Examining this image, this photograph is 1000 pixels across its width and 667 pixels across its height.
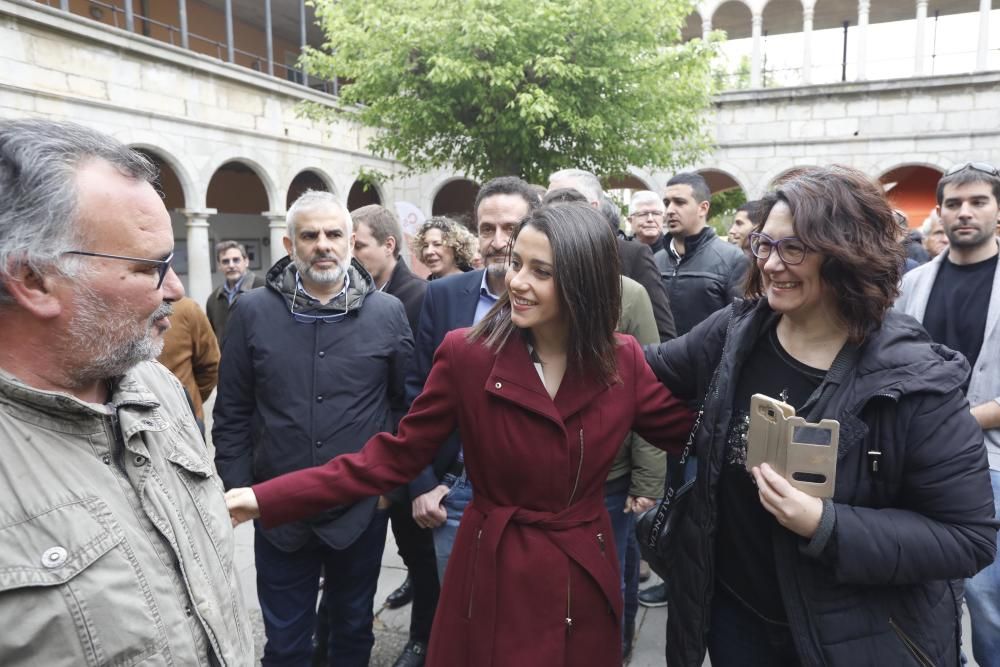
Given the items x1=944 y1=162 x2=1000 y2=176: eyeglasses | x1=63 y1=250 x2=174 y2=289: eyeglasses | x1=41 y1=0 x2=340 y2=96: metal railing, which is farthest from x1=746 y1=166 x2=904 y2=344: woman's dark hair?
x1=41 y1=0 x2=340 y2=96: metal railing

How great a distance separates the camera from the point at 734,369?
1841 mm

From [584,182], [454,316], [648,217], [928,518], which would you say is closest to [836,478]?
[928,518]

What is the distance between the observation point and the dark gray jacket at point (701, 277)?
14.9 ft

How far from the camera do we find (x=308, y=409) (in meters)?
2.66

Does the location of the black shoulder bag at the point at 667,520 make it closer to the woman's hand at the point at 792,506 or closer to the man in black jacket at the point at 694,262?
the woman's hand at the point at 792,506

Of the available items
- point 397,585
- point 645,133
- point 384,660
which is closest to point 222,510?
point 384,660

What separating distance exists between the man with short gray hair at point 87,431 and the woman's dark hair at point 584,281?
3.22ft

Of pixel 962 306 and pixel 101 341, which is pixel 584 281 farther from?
pixel 962 306

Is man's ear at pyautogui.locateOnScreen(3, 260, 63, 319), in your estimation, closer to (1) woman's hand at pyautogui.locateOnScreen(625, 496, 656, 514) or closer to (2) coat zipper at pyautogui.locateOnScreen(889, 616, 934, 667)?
(2) coat zipper at pyautogui.locateOnScreen(889, 616, 934, 667)

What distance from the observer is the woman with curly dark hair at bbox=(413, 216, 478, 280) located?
485 cm

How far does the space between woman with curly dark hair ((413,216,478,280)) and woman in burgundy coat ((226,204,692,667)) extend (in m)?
2.84

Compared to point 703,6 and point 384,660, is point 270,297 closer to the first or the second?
point 384,660

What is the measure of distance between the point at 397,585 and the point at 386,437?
239cm

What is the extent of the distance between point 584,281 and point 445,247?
303 cm
